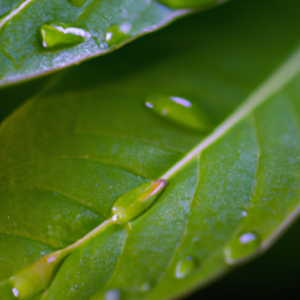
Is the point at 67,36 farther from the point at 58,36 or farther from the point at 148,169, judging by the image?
the point at 148,169

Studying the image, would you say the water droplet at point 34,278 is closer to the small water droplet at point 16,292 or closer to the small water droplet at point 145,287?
the small water droplet at point 16,292

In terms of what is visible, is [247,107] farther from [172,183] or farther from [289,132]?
[172,183]

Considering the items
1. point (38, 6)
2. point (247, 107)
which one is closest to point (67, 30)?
point (38, 6)

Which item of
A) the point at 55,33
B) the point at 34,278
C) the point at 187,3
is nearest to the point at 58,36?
the point at 55,33

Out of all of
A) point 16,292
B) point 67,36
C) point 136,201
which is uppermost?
point 67,36

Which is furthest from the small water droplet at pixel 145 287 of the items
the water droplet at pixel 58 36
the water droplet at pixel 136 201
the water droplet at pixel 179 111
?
the water droplet at pixel 58 36

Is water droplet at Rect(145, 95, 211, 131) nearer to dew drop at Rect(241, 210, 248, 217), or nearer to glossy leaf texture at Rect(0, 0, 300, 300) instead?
glossy leaf texture at Rect(0, 0, 300, 300)

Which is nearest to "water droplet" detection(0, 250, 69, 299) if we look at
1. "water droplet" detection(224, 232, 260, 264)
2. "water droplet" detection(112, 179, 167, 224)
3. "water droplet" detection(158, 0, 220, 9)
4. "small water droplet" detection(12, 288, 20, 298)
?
"small water droplet" detection(12, 288, 20, 298)
